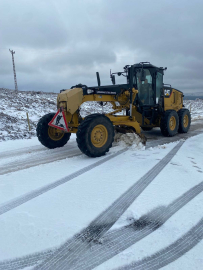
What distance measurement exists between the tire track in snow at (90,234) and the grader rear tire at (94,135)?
1.71 metres

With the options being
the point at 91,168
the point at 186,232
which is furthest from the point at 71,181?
the point at 186,232

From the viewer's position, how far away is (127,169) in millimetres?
4090

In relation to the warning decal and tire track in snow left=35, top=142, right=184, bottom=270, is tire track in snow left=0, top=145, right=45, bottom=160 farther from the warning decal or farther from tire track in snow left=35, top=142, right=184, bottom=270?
tire track in snow left=35, top=142, right=184, bottom=270

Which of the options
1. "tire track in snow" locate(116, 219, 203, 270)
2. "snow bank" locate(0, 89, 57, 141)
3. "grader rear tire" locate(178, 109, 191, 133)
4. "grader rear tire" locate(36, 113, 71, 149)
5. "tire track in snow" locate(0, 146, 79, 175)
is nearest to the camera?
"tire track in snow" locate(116, 219, 203, 270)

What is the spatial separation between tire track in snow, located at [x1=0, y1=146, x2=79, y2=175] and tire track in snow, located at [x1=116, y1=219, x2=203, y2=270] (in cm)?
325

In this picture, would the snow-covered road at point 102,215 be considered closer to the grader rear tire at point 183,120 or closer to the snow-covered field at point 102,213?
the snow-covered field at point 102,213

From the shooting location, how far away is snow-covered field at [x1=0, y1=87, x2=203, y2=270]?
6.18ft

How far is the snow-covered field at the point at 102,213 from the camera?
1.88 m

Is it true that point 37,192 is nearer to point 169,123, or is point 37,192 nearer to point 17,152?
point 17,152

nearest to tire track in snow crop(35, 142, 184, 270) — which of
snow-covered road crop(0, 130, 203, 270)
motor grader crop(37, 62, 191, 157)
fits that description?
snow-covered road crop(0, 130, 203, 270)

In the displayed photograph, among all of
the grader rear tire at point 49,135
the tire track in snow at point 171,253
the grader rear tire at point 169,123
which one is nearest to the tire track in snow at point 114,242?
the tire track in snow at point 171,253

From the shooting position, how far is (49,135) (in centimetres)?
588

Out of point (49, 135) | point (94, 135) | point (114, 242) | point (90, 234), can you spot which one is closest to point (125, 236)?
point (114, 242)

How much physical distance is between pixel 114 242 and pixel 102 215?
1.53 ft
